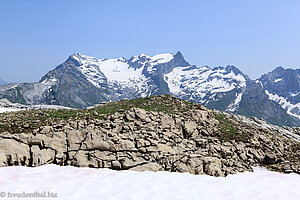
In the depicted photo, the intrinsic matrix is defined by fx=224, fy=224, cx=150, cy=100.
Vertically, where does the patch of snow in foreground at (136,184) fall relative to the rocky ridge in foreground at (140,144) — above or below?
below

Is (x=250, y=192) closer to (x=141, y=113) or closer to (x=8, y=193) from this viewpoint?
(x=141, y=113)

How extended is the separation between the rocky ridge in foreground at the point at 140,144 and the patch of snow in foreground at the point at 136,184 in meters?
1.39

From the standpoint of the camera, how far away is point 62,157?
23609 mm

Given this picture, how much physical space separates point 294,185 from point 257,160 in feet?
24.7

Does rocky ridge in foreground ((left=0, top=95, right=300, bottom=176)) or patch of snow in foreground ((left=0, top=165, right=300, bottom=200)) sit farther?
rocky ridge in foreground ((left=0, top=95, right=300, bottom=176))

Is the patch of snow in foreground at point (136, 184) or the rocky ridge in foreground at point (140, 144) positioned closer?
the patch of snow in foreground at point (136, 184)

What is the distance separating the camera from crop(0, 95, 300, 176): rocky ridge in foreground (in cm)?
2350

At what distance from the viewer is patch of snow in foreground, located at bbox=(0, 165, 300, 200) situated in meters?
17.3

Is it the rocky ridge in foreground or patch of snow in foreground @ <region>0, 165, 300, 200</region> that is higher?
the rocky ridge in foreground

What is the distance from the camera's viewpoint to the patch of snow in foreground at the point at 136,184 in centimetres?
1734

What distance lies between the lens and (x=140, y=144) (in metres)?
26.0

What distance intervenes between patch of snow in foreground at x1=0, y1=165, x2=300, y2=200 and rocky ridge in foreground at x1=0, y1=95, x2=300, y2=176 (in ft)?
4.56

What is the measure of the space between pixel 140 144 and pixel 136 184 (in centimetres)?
677

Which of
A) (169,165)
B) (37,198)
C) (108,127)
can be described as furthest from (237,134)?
(37,198)
